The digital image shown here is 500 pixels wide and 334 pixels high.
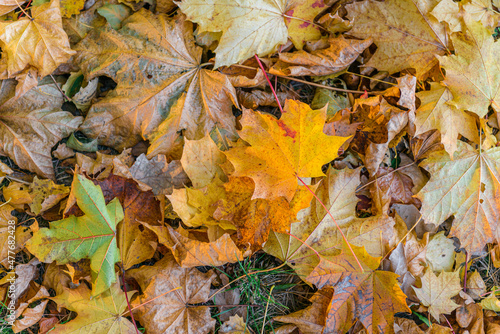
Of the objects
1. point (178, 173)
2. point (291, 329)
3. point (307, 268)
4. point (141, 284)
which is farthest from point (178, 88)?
point (291, 329)

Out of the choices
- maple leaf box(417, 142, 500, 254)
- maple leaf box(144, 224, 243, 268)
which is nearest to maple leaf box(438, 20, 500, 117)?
maple leaf box(417, 142, 500, 254)

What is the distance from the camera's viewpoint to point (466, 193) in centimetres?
174

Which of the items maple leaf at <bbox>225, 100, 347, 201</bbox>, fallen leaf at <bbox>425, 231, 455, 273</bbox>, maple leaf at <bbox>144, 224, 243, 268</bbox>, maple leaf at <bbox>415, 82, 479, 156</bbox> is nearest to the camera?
maple leaf at <bbox>225, 100, 347, 201</bbox>

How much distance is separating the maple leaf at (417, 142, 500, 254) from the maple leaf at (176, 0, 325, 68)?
107 centimetres

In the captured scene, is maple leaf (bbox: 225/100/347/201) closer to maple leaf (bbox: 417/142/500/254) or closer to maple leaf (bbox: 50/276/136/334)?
maple leaf (bbox: 417/142/500/254)

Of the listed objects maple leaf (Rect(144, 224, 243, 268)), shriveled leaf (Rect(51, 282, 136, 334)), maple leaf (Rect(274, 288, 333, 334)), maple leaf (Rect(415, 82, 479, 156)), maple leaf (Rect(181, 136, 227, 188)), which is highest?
maple leaf (Rect(415, 82, 479, 156))

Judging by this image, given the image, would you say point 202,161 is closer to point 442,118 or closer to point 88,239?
point 88,239

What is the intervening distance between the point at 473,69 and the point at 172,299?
2007 mm

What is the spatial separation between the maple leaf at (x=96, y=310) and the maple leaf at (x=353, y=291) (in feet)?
3.22

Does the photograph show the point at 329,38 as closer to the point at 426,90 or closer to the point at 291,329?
the point at 426,90

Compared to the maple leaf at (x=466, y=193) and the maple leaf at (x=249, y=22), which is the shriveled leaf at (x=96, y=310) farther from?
the maple leaf at (x=466, y=193)

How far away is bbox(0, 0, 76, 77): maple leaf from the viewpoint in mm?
1612

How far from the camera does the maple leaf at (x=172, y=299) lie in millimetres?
1622

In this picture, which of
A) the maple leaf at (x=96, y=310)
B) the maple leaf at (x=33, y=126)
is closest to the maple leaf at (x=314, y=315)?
the maple leaf at (x=96, y=310)
